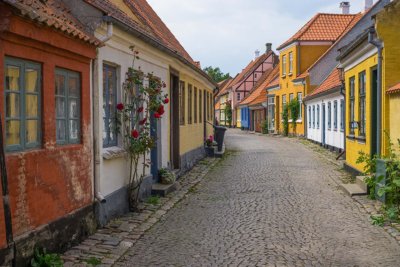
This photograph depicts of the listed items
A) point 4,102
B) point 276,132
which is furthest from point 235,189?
point 276,132

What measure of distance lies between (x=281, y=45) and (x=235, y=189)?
27308 mm

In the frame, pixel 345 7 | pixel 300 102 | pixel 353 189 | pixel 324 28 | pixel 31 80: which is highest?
pixel 345 7

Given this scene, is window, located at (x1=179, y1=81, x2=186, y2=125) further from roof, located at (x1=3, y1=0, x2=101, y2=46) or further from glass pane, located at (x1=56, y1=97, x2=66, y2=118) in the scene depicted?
glass pane, located at (x1=56, y1=97, x2=66, y2=118)

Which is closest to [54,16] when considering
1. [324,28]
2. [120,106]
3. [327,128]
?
[120,106]

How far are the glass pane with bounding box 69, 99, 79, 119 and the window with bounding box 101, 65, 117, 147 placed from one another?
1256mm

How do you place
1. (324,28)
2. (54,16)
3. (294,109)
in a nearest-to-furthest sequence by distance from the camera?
(54,16) < (294,109) < (324,28)

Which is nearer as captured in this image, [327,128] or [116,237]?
[116,237]

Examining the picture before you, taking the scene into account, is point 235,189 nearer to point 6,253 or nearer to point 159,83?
point 159,83

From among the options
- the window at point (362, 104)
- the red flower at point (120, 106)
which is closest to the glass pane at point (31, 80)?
the red flower at point (120, 106)

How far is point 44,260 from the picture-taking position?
18.6 ft

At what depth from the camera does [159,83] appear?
10.4 meters

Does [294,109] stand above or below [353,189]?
above

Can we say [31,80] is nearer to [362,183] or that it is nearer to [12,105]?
[12,105]

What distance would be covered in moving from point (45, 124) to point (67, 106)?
84 centimetres
